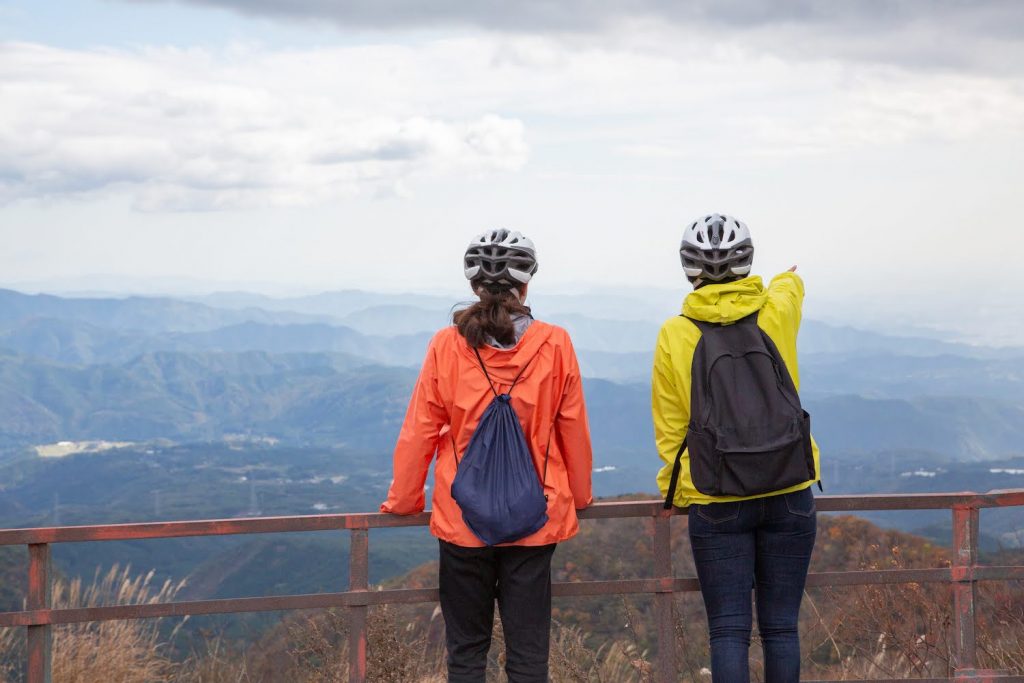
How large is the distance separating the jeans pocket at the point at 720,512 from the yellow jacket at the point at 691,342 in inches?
0.9

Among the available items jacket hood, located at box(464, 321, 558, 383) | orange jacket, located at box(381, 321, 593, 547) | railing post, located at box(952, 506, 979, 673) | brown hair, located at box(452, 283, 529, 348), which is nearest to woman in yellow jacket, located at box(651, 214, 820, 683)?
orange jacket, located at box(381, 321, 593, 547)

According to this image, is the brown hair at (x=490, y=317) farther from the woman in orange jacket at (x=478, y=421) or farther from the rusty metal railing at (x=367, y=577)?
the rusty metal railing at (x=367, y=577)

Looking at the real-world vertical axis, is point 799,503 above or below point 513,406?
below

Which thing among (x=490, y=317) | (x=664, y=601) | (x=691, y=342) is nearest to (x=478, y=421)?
(x=490, y=317)

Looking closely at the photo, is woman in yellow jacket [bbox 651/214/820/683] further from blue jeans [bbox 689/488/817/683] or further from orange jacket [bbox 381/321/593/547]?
orange jacket [bbox 381/321/593/547]

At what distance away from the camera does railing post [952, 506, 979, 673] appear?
4.93 m

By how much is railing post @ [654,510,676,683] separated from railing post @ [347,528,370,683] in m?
1.25

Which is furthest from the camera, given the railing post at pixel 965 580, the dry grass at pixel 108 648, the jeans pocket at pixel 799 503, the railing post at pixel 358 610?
the dry grass at pixel 108 648

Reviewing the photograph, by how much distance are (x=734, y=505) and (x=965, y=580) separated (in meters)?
1.63

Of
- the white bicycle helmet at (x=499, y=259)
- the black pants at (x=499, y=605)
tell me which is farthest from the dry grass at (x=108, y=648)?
the white bicycle helmet at (x=499, y=259)

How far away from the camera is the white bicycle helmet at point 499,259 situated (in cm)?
406

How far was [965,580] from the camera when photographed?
195 inches

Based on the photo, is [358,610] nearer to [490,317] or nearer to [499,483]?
[499,483]

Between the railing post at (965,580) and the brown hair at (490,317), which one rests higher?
the brown hair at (490,317)
